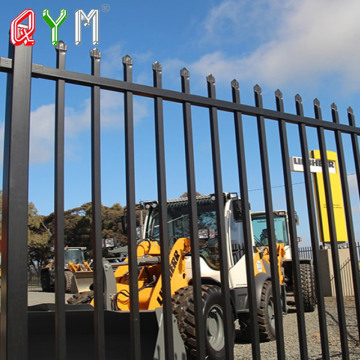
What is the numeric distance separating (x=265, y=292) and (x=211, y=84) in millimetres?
5552

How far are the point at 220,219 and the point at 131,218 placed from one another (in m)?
0.57

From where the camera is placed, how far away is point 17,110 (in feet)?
6.57

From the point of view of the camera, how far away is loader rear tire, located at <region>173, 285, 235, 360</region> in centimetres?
563

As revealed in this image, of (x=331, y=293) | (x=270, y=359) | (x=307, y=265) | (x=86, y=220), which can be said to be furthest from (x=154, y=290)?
(x=86, y=220)

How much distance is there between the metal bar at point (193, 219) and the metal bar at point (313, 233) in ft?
3.05

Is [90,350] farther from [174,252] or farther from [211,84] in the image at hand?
[174,252]

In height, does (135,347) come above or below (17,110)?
below

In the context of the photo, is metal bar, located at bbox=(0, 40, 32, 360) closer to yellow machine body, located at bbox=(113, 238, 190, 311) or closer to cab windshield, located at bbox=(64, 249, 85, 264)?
yellow machine body, located at bbox=(113, 238, 190, 311)

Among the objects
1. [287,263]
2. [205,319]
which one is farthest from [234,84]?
[287,263]

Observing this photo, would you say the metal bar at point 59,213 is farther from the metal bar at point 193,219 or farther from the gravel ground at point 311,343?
the gravel ground at point 311,343

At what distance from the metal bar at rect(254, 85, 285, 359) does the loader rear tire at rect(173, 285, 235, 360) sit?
2.81m

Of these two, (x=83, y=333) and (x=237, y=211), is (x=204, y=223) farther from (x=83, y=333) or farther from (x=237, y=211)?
(x=83, y=333)

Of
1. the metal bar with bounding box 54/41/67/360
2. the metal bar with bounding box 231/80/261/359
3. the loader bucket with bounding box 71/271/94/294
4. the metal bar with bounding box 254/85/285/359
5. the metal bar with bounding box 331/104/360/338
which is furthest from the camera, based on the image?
the loader bucket with bounding box 71/271/94/294

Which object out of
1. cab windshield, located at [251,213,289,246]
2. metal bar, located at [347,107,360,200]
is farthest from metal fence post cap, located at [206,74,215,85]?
cab windshield, located at [251,213,289,246]
